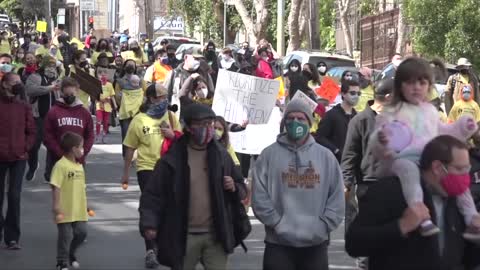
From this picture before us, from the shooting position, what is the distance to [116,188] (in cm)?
1705

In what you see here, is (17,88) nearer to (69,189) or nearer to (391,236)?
(69,189)

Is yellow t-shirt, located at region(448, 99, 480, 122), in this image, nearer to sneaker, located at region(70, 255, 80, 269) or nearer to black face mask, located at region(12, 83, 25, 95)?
black face mask, located at region(12, 83, 25, 95)

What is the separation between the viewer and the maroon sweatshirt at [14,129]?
466 inches

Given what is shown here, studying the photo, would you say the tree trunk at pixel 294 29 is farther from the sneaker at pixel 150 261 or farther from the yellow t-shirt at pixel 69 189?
the yellow t-shirt at pixel 69 189

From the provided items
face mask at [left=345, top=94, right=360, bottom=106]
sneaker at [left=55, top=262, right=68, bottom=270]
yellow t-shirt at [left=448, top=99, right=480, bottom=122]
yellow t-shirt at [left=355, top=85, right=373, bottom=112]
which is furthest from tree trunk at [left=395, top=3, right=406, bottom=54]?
sneaker at [left=55, top=262, right=68, bottom=270]

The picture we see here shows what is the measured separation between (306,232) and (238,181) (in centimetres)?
84

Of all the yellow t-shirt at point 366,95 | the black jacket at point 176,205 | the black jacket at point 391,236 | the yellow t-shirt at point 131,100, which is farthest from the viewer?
the yellow t-shirt at point 131,100

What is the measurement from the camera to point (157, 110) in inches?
436

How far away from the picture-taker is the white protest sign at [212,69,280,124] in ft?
48.7

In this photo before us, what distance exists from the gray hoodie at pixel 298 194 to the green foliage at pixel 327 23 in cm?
5112

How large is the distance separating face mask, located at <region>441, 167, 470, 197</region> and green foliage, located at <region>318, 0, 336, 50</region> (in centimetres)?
5331

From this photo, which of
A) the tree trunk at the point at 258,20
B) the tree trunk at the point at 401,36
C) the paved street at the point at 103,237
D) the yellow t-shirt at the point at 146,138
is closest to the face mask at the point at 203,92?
the paved street at the point at 103,237

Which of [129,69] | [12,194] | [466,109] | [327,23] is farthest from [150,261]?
[327,23]

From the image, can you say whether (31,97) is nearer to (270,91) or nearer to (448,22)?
(270,91)
